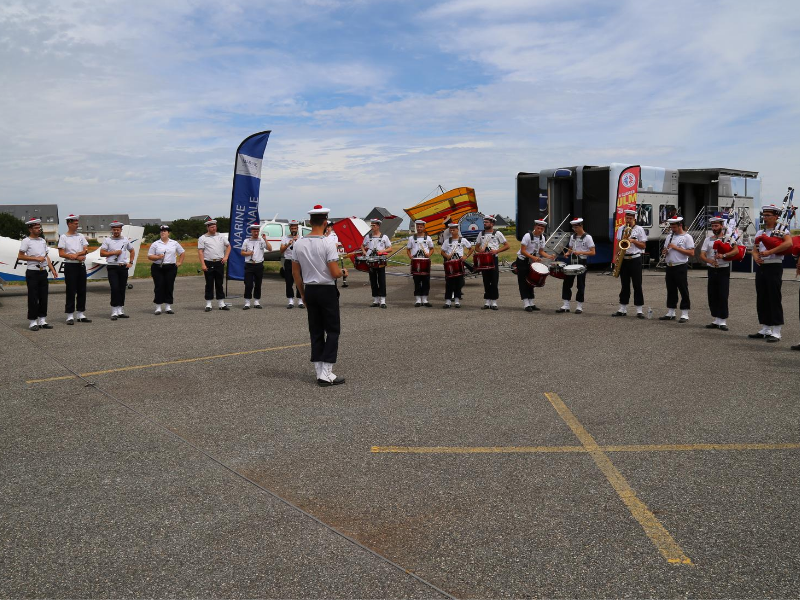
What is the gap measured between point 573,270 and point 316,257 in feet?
24.8

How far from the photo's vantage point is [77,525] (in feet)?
13.5

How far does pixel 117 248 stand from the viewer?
14023 millimetres

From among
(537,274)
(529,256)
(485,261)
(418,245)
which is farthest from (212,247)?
(537,274)

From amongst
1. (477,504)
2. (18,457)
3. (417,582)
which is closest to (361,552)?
(417,582)

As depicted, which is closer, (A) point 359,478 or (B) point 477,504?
(B) point 477,504

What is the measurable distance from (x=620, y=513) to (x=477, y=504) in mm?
894

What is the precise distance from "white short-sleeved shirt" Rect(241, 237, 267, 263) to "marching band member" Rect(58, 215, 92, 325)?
3599mm

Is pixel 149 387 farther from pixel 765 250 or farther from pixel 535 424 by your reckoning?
pixel 765 250

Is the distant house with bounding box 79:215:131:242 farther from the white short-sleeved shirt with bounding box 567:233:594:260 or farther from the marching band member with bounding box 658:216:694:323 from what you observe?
the marching band member with bounding box 658:216:694:323

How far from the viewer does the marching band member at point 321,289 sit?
25.3ft

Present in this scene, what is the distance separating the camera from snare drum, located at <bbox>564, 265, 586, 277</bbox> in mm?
13805

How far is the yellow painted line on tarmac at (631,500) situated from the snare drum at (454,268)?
8.97 metres

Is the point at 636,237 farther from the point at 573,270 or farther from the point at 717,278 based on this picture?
the point at 717,278

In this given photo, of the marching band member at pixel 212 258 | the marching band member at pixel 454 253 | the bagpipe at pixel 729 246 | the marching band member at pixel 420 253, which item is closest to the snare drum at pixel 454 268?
the marching band member at pixel 454 253
